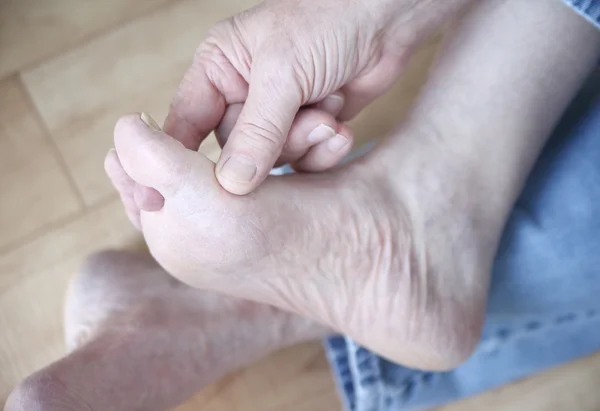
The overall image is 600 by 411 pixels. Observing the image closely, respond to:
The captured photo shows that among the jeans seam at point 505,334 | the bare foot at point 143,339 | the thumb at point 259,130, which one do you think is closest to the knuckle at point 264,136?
the thumb at point 259,130

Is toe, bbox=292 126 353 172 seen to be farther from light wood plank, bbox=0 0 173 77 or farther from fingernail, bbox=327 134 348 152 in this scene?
light wood plank, bbox=0 0 173 77

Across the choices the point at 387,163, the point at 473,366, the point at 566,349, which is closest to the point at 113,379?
the point at 387,163

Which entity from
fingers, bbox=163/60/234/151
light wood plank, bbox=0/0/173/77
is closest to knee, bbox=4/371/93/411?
fingers, bbox=163/60/234/151

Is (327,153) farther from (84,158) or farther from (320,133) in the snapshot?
(84,158)

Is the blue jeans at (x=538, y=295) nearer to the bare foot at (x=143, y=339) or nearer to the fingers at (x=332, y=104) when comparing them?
the bare foot at (x=143, y=339)

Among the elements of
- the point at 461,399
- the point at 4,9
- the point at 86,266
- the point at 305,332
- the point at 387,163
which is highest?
the point at 4,9

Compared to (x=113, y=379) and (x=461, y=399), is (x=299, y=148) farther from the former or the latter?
(x=461, y=399)

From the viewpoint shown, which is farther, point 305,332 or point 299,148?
point 305,332
